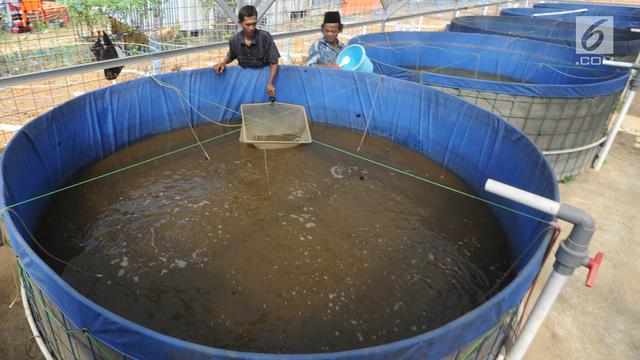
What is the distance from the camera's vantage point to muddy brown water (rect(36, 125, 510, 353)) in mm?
2627

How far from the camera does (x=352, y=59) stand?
590cm

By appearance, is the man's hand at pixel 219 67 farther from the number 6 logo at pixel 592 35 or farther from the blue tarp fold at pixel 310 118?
the number 6 logo at pixel 592 35

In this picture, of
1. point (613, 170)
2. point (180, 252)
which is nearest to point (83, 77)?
point (180, 252)

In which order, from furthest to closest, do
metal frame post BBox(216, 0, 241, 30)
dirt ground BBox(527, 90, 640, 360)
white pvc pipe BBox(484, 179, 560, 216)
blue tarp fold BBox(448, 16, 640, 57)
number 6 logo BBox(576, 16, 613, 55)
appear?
blue tarp fold BBox(448, 16, 640, 57) → number 6 logo BBox(576, 16, 613, 55) → metal frame post BBox(216, 0, 241, 30) → dirt ground BBox(527, 90, 640, 360) → white pvc pipe BBox(484, 179, 560, 216)

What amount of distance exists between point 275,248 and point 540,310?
6.05 ft

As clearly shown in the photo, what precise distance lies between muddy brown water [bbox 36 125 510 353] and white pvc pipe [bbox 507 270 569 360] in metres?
0.47

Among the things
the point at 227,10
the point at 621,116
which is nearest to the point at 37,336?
the point at 227,10

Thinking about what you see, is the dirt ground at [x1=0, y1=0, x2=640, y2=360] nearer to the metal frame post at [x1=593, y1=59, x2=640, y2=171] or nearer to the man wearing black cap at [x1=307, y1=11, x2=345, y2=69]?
the metal frame post at [x1=593, y1=59, x2=640, y2=171]

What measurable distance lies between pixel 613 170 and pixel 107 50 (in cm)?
737

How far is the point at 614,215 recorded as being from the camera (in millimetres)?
5074

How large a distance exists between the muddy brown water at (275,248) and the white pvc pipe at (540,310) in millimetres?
470

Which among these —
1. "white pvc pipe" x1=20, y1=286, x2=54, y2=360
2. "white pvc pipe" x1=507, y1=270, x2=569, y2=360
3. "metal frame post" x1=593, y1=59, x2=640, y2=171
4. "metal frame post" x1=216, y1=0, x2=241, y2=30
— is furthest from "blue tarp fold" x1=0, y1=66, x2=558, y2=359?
"metal frame post" x1=593, y1=59, x2=640, y2=171

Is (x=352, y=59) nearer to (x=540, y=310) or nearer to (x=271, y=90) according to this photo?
(x=271, y=90)

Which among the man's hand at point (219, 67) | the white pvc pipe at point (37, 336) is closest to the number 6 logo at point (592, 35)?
the man's hand at point (219, 67)
